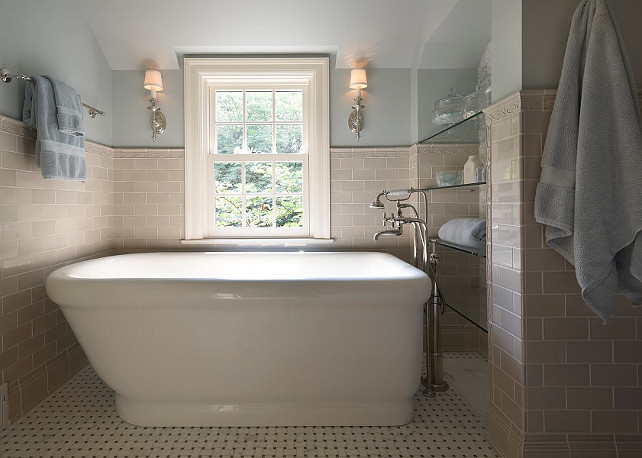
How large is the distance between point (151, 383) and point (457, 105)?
242cm

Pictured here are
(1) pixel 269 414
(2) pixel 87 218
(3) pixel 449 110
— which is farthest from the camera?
(2) pixel 87 218

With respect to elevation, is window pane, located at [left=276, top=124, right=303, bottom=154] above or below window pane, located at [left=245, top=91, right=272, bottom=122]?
below

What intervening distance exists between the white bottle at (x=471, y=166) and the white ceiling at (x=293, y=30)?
3.19 ft

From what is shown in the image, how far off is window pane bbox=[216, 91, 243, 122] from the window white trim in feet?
0.44

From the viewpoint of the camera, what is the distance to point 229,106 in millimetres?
3637

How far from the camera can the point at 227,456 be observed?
1.97 m

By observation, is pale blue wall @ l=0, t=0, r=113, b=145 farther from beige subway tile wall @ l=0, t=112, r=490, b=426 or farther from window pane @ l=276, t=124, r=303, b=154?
window pane @ l=276, t=124, r=303, b=154

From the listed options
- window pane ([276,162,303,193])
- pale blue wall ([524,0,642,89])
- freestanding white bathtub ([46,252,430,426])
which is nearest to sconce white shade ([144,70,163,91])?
window pane ([276,162,303,193])

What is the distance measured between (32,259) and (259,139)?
6.09 ft

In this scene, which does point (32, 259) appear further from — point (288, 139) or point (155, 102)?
point (288, 139)

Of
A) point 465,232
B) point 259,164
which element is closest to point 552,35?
point 465,232

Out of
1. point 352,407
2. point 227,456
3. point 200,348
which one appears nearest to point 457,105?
point 352,407

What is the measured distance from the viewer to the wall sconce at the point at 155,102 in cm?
335

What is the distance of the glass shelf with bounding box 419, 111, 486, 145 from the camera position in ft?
7.63
